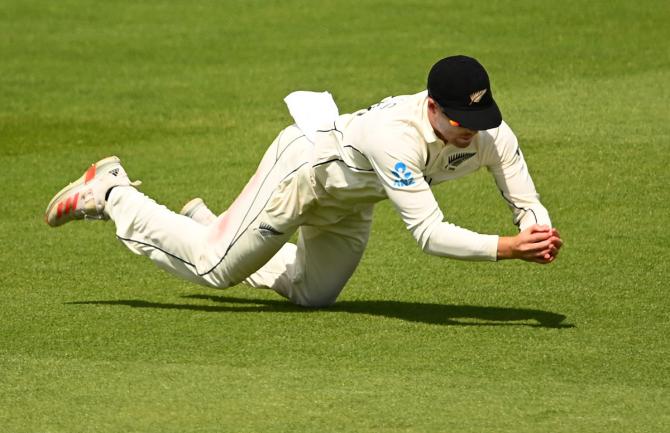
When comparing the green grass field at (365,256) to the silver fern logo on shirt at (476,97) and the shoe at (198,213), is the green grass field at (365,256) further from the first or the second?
the silver fern logo on shirt at (476,97)

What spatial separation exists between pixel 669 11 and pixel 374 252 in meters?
8.35

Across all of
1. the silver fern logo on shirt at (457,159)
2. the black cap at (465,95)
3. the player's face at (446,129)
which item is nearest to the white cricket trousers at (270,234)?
the silver fern logo on shirt at (457,159)

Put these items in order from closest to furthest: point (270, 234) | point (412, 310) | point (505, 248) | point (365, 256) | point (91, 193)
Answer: point (505, 248) → point (270, 234) → point (412, 310) → point (91, 193) → point (365, 256)

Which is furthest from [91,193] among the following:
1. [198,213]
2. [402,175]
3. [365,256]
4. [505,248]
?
[505,248]

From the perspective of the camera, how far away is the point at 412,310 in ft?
23.6

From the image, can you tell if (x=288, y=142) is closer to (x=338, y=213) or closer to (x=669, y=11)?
(x=338, y=213)

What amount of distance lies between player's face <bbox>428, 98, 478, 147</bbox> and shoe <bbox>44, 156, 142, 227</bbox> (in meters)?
1.94

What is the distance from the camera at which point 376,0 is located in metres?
16.8

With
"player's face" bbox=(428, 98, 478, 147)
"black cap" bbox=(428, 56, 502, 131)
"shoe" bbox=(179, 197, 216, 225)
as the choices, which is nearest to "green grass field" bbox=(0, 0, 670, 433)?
"shoe" bbox=(179, 197, 216, 225)

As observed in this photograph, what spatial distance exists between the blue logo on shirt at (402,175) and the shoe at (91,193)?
1.84 metres

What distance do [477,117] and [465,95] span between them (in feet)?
0.36

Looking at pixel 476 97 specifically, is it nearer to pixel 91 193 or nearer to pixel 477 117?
pixel 477 117

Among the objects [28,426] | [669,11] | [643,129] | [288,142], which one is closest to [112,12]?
[669,11]

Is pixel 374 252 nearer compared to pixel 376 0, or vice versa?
pixel 374 252
